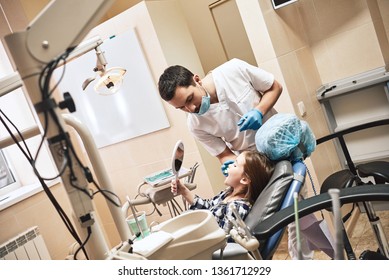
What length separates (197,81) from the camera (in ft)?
4.82

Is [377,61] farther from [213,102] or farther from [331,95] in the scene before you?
[213,102]

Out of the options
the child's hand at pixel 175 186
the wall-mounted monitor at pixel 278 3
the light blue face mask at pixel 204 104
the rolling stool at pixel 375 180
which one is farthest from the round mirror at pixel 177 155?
the wall-mounted monitor at pixel 278 3

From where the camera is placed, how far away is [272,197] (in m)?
1.10

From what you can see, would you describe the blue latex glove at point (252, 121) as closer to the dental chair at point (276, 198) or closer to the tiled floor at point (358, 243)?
the dental chair at point (276, 198)

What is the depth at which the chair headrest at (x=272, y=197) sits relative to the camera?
1085mm

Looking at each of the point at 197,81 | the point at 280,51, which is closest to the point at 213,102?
the point at 197,81

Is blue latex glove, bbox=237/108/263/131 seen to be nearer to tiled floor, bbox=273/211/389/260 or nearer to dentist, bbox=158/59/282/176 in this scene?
dentist, bbox=158/59/282/176

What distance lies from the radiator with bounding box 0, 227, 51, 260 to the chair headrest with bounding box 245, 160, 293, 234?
1233 millimetres

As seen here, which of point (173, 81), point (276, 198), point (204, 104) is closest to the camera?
Result: point (276, 198)

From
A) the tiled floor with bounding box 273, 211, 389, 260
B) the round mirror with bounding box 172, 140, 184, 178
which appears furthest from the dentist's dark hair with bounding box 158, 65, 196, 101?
the tiled floor with bounding box 273, 211, 389, 260

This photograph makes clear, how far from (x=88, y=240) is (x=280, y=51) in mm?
1554

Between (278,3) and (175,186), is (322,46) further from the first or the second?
(175,186)

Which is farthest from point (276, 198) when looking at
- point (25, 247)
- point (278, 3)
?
point (25, 247)

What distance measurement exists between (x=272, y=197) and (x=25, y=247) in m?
1.37
